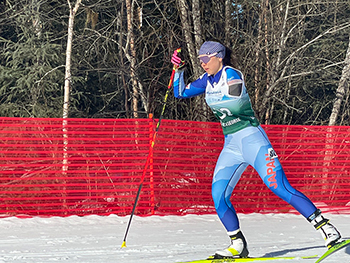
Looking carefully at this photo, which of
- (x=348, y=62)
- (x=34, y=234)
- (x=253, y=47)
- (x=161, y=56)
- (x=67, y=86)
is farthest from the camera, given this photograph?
(x=161, y=56)

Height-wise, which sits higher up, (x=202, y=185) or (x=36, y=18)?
(x=36, y=18)

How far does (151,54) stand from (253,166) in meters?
8.76

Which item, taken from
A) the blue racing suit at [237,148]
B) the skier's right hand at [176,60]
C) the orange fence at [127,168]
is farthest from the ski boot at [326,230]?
the orange fence at [127,168]

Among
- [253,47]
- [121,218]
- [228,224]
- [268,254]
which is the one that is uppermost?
[253,47]

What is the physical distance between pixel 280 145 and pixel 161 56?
7388 mm

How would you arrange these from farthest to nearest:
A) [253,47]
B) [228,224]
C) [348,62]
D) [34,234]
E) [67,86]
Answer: [67,86] → [348,62] → [253,47] → [34,234] → [228,224]

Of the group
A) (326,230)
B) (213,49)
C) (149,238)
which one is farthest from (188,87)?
(149,238)

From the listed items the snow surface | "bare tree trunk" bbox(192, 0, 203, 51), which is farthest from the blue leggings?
"bare tree trunk" bbox(192, 0, 203, 51)

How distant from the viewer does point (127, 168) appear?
833 cm

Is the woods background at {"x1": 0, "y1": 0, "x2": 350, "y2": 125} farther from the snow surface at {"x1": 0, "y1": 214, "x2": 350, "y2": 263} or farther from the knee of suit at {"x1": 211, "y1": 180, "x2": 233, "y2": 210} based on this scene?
the knee of suit at {"x1": 211, "y1": 180, "x2": 233, "y2": 210}

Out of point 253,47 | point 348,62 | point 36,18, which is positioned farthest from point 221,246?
point 36,18

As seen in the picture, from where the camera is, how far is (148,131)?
8148 millimetres

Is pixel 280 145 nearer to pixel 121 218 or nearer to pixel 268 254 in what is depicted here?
pixel 121 218

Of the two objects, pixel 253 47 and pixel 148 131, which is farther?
pixel 253 47
